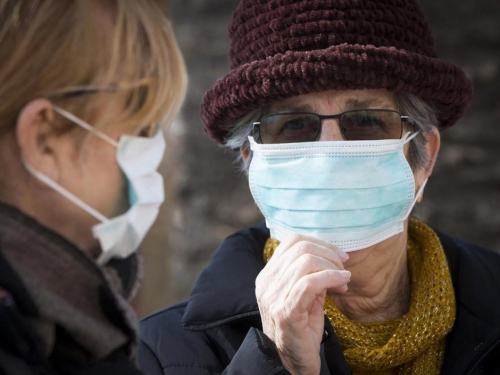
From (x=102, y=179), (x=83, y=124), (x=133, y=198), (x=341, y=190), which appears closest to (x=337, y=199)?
(x=341, y=190)

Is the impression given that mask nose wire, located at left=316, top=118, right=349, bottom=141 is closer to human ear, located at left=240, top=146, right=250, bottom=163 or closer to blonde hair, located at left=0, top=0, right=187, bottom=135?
human ear, located at left=240, top=146, right=250, bottom=163

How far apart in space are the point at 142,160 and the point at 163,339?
2.32 ft

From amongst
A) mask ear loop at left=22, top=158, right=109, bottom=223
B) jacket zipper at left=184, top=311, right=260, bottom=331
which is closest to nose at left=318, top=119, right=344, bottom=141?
jacket zipper at left=184, top=311, right=260, bottom=331

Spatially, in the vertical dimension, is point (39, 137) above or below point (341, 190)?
above

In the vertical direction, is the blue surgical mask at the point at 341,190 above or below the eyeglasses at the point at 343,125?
below

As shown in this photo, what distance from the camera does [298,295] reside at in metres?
1.92

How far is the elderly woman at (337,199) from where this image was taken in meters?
2.12

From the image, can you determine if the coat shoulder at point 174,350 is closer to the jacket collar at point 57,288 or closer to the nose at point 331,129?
the jacket collar at point 57,288

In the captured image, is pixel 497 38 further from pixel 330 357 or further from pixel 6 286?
pixel 6 286

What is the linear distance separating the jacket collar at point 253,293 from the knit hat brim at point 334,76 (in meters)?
0.54

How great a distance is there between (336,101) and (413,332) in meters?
0.84

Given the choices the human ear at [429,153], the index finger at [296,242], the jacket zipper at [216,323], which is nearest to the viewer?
the index finger at [296,242]

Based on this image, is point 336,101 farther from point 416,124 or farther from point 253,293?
point 253,293

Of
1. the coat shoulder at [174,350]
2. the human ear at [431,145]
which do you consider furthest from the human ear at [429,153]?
the coat shoulder at [174,350]
